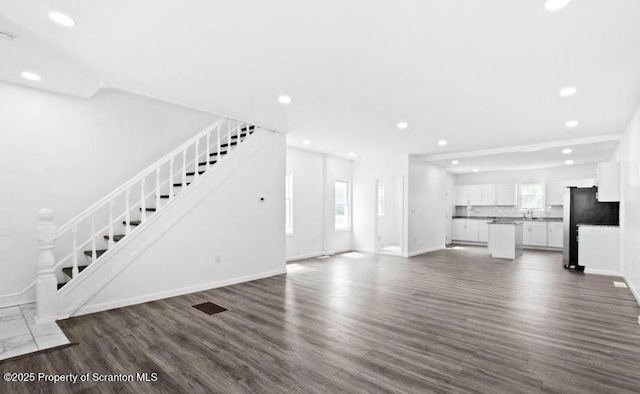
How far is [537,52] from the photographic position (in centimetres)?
297

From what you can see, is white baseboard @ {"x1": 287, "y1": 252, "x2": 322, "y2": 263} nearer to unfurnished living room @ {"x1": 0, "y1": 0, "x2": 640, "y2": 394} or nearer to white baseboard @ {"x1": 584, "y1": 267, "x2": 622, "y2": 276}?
unfurnished living room @ {"x1": 0, "y1": 0, "x2": 640, "y2": 394}

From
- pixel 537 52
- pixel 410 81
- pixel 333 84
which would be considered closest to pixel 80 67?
pixel 333 84

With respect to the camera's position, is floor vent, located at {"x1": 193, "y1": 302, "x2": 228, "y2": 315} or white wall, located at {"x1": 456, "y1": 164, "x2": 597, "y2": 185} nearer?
floor vent, located at {"x1": 193, "y1": 302, "x2": 228, "y2": 315}

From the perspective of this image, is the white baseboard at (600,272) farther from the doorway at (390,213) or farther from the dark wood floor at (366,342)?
the doorway at (390,213)

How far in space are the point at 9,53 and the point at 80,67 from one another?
0.60m

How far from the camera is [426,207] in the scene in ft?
30.6

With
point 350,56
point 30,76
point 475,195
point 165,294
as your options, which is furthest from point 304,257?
point 475,195

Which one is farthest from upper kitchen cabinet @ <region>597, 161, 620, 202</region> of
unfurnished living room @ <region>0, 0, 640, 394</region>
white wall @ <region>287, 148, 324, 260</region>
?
white wall @ <region>287, 148, 324, 260</region>

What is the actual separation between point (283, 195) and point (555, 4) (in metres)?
4.92

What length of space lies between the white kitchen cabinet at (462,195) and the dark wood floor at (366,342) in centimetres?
677

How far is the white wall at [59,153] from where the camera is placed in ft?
13.4

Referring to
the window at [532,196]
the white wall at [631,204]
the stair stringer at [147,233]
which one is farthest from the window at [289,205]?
the window at [532,196]

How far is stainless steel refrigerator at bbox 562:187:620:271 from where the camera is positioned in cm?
661

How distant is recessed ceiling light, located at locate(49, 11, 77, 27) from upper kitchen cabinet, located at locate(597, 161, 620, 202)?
839cm
